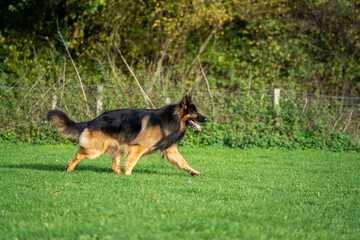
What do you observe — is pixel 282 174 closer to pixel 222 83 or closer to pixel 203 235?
pixel 203 235

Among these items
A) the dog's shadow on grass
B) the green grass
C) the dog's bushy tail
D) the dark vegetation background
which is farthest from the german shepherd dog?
the dark vegetation background

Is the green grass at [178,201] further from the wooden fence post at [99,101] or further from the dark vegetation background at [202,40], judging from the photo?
the dark vegetation background at [202,40]

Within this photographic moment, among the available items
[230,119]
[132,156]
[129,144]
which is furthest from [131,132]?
[230,119]

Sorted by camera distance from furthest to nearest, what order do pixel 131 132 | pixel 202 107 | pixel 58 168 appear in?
pixel 202 107 → pixel 58 168 → pixel 131 132

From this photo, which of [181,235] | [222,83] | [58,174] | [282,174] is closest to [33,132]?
[58,174]

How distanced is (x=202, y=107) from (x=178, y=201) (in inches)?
305

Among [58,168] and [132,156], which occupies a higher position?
[132,156]

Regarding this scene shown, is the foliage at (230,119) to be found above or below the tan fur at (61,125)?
below

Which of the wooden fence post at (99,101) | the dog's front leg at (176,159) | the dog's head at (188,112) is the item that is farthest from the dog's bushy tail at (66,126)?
the wooden fence post at (99,101)

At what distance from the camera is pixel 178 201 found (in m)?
5.35

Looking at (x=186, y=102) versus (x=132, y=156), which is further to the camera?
(x=186, y=102)

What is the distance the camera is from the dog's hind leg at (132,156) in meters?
7.80

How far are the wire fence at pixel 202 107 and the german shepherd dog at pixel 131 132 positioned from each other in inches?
184

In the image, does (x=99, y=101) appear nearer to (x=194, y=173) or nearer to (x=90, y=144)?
(x=90, y=144)
